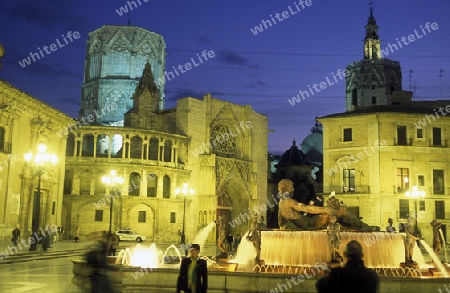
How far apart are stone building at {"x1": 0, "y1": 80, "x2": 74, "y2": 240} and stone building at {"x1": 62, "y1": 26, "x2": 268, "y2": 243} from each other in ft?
14.3

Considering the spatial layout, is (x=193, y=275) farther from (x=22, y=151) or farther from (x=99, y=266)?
(x=22, y=151)

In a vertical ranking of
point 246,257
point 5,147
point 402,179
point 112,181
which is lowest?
point 246,257

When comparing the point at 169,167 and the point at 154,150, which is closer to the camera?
the point at 169,167

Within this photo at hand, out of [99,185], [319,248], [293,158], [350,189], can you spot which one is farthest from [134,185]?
[319,248]

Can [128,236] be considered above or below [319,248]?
below

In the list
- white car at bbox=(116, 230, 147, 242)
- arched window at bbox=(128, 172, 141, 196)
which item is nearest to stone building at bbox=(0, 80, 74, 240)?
white car at bbox=(116, 230, 147, 242)

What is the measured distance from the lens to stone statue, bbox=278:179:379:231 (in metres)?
13.7

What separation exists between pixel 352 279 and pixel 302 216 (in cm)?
947

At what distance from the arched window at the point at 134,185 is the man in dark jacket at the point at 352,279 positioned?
39.3 m

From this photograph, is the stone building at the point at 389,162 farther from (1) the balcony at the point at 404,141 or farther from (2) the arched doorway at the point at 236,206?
(2) the arched doorway at the point at 236,206

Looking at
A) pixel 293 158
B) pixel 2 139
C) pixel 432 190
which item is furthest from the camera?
pixel 293 158

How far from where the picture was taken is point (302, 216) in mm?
14047

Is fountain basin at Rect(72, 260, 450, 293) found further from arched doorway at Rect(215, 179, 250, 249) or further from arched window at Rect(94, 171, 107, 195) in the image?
arched doorway at Rect(215, 179, 250, 249)

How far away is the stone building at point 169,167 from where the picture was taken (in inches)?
1634
